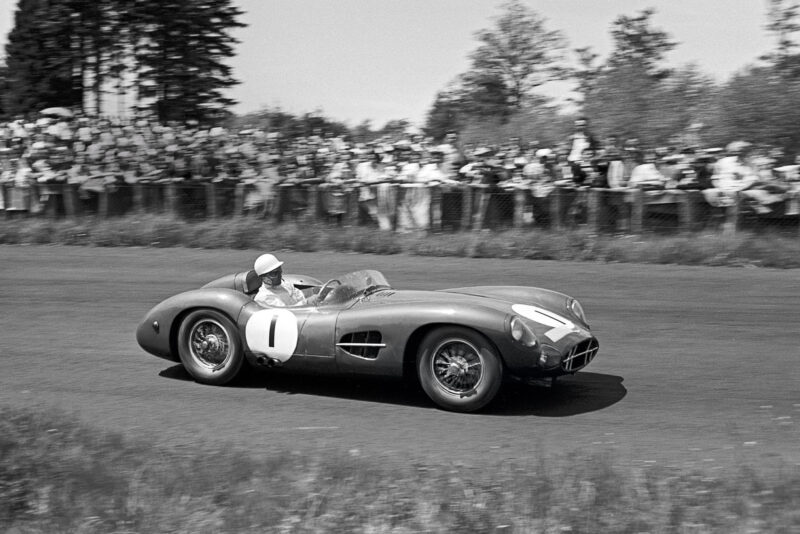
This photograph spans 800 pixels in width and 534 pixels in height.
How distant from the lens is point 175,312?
664 cm

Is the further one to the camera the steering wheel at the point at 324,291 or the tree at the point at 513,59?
the tree at the point at 513,59

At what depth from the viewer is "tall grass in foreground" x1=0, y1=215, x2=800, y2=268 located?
1193 cm

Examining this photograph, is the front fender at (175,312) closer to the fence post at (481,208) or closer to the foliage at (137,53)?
the fence post at (481,208)

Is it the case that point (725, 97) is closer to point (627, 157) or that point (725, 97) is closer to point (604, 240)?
point (627, 157)

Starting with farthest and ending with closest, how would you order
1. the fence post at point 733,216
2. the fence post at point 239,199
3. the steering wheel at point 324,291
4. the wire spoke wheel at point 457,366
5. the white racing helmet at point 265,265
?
1. the fence post at point 239,199
2. the fence post at point 733,216
3. the white racing helmet at point 265,265
4. the steering wheel at point 324,291
5. the wire spoke wheel at point 457,366

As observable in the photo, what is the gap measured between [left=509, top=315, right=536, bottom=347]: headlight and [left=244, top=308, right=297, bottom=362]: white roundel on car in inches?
58.2

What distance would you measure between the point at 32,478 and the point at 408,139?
38.8 ft

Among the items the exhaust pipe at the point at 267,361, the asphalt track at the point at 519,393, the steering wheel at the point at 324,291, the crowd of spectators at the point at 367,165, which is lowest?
the asphalt track at the point at 519,393

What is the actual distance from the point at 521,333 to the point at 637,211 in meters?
7.64

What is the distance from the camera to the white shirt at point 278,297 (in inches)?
256

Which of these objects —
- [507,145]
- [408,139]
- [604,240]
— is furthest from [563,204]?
[408,139]

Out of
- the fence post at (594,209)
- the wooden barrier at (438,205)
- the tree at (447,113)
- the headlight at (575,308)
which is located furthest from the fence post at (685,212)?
the tree at (447,113)

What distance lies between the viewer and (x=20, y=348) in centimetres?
796

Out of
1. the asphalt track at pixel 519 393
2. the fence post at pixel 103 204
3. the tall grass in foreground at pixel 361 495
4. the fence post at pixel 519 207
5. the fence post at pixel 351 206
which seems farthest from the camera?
the fence post at pixel 103 204
